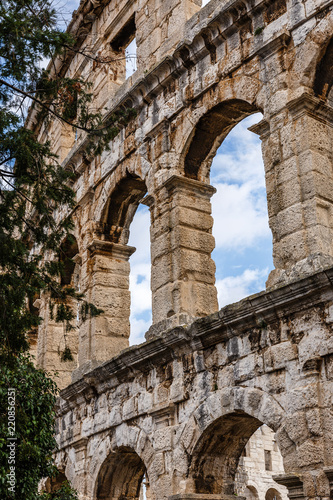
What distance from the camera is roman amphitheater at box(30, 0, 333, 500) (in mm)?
7113

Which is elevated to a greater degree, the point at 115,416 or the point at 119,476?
the point at 115,416

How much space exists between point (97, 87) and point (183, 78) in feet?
11.3

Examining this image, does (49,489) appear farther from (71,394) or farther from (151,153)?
(151,153)

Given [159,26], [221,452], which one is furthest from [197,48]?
[221,452]

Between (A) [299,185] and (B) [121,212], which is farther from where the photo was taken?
(B) [121,212]

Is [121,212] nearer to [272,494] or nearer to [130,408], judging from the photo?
[130,408]

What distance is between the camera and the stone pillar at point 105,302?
1077 centimetres

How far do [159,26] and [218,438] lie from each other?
20.9 ft

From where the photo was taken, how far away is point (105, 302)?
11102mm

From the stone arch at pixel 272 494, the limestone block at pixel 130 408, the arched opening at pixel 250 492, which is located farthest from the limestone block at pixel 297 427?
the stone arch at pixel 272 494

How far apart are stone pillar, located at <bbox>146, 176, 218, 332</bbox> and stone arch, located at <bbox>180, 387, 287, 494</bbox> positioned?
132 cm

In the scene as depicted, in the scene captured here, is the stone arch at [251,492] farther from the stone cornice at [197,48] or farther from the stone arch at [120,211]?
the stone cornice at [197,48]

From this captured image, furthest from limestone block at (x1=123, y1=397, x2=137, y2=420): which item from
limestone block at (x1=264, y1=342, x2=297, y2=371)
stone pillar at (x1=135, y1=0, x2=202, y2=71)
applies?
stone pillar at (x1=135, y1=0, x2=202, y2=71)

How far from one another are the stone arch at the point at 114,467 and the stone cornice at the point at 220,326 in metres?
0.75
